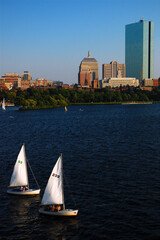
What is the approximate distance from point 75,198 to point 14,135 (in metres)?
65.7

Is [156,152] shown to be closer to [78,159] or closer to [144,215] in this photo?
[78,159]

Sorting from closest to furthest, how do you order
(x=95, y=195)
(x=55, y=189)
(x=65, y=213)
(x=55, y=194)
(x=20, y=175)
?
1. (x=65, y=213)
2. (x=55, y=189)
3. (x=55, y=194)
4. (x=95, y=195)
5. (x=20, y=175)

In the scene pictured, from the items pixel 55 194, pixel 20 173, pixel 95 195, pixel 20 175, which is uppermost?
pixel 20 173

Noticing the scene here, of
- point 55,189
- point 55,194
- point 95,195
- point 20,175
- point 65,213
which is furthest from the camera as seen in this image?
point 20,175

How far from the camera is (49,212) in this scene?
3744cm

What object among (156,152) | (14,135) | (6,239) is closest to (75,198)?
(6,239)

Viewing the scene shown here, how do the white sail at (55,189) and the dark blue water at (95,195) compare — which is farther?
the white sail at (55,189)

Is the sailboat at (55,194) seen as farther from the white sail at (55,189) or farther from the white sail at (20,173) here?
the white sail at (20,173)

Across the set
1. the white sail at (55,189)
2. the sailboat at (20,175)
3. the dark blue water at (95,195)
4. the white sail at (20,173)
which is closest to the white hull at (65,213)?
the dark blue water at (95,195)

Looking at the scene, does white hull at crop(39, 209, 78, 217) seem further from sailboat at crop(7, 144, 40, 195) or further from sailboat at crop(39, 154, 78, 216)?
sailboat at crop(7, 144, 40, 195)

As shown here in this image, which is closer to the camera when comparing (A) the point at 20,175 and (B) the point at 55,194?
(B) the point at 55,194

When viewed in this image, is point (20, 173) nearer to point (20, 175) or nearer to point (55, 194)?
point (20, 175)

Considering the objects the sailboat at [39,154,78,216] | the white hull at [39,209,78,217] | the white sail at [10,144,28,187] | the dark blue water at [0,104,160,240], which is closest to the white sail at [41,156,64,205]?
the sailboat at [39,154,78,216]

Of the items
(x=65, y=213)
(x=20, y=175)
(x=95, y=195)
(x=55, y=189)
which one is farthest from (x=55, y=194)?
(x=20, y=175)
